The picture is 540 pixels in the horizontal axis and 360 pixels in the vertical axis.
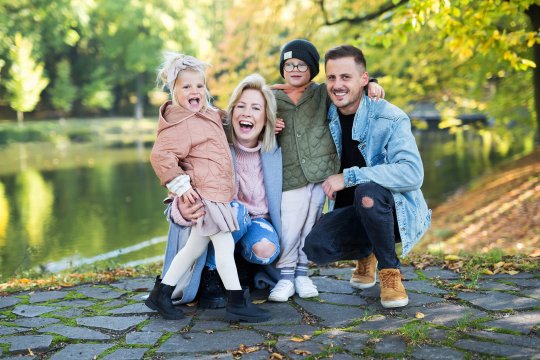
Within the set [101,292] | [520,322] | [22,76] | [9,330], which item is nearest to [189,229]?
[101,292]

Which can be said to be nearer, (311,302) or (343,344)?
(343,344)

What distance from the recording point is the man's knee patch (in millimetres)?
3557

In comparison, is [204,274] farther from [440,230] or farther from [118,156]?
[118,156]

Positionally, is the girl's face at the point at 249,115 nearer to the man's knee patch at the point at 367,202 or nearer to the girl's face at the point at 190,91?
the girl's face at the point at 190,91

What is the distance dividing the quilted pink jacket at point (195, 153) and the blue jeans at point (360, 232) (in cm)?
66

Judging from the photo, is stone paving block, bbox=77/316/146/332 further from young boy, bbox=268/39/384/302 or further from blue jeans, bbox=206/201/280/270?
young boy, bbox=268/39/384/302

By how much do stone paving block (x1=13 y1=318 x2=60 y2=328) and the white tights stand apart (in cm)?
72

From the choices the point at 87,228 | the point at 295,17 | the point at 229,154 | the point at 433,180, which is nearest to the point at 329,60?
the point at 229,154

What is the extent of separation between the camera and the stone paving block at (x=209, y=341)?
306 cm

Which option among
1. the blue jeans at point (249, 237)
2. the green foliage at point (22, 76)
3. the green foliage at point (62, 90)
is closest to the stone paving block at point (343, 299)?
the blue jeans at point (249, 237)

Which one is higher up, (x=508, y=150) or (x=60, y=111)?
(x=60, y=111)

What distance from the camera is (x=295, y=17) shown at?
10.5 meters

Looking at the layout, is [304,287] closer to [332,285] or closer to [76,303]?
[332,285]

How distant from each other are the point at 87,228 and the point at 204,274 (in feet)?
24.5
